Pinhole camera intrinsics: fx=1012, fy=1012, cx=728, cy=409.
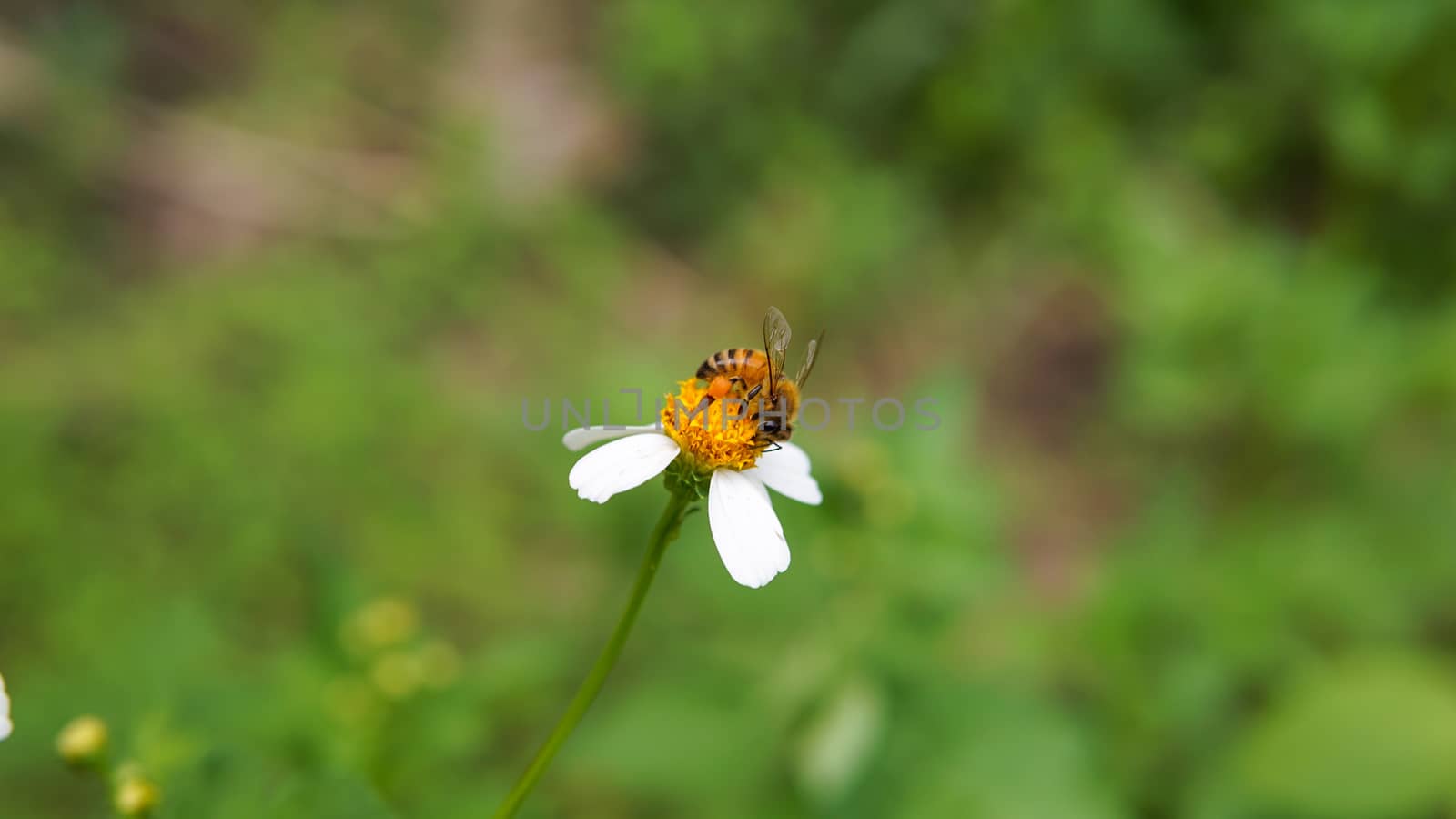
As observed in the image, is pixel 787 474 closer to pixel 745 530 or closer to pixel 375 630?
pixel 745 530

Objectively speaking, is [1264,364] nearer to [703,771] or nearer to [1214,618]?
[1214,618]

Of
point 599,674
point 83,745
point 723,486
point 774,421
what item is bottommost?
point 599,674

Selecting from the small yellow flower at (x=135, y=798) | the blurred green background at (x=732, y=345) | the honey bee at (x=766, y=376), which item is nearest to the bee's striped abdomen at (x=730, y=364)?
the honey bee at (x=766, y=376)

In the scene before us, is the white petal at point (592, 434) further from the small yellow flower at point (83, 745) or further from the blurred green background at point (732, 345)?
the small yellow flower at point (83, 745)

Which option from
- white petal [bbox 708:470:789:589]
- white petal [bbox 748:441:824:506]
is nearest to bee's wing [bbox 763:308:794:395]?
white petal [bbox 748:441:824:506]

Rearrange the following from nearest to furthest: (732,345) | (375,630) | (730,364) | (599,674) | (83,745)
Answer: (599,674) < (83,745) < (730,364) < (375,630) < (732,345)

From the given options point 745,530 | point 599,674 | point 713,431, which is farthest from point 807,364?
point 599,674
